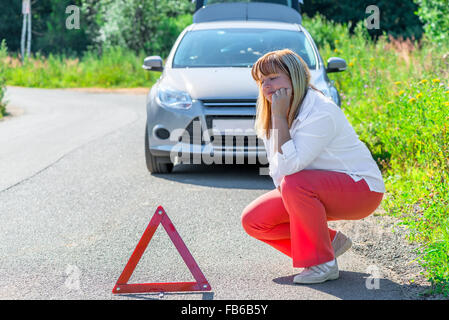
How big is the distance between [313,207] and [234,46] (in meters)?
5.30

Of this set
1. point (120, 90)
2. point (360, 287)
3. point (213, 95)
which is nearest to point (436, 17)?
point (120, 90)

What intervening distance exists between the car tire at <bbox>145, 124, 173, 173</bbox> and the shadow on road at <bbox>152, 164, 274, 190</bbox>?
7 centimetres

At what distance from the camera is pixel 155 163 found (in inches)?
332

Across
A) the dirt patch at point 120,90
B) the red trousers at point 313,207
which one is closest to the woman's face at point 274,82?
the red trousers at point 313,207

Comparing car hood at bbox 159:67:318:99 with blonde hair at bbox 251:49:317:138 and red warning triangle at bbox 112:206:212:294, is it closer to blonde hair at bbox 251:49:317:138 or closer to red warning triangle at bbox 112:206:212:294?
blonde hair at bbox 251:49:317:138

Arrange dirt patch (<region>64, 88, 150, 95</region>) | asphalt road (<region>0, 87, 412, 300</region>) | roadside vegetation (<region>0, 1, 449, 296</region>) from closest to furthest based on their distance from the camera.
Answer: asphalt road (<region>0, 87, 412, 300</region>) → roadside vegetation (<region>0, 1, 449, 296</region>) → dirt patch (<region>64, 88, 150, 95</region>)

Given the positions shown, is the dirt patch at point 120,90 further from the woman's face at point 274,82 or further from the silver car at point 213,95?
the woman's face at point 274,82

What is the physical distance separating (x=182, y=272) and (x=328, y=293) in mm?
1032

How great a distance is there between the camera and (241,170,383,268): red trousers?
4.33 m

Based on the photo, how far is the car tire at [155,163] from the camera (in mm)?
8359

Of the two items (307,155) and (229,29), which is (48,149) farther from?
(307,155)

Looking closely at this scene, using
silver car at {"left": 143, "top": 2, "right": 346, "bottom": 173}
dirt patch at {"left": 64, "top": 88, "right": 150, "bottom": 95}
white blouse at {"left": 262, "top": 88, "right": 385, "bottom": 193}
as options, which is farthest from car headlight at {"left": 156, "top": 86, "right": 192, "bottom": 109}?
dirt patch at {"left": 64, "top": 88, "right": 150, "bottom": 95}

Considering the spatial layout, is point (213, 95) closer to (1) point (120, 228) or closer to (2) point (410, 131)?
(2) point (410, 131)

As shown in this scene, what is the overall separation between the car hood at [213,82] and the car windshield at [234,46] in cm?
31
